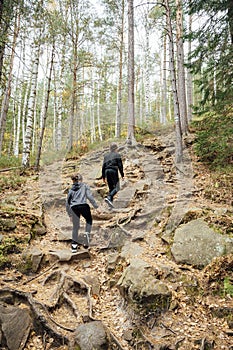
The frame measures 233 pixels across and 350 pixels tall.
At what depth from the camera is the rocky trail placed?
13.2ft

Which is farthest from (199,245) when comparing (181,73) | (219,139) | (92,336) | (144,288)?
(181,73)

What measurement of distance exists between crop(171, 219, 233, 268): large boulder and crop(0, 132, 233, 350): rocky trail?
0.8 inches

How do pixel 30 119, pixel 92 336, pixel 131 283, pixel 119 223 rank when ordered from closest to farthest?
1. pixel 92 336
2. pixel 131 283
3. pixel 119 223
4. pixel 30 119

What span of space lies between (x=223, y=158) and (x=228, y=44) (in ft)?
13.9

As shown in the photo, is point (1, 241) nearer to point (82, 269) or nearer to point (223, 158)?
point (82, 269)

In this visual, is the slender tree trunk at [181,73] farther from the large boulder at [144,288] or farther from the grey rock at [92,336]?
the grey rock at [92,336]

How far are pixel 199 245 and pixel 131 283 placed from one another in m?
1.75

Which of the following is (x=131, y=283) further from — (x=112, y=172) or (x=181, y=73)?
(x=181, y=73)

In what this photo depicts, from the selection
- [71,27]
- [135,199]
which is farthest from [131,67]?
[135,199]

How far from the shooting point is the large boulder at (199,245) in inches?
206

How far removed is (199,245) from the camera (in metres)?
5.46

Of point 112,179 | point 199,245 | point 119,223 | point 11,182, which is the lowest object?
point 199,245

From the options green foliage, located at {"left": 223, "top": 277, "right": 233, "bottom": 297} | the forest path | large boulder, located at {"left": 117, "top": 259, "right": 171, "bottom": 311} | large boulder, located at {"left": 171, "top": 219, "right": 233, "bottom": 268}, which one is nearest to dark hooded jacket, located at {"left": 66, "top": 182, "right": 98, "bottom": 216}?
the forest path

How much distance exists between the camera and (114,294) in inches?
202
